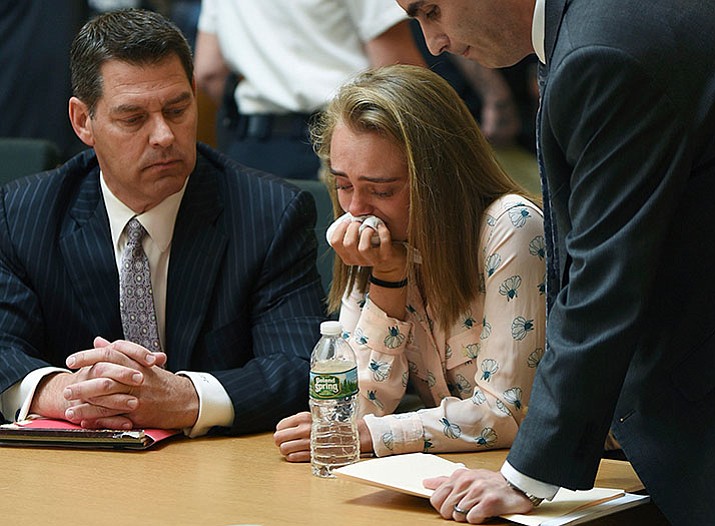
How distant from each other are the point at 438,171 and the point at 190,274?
626 millimetres

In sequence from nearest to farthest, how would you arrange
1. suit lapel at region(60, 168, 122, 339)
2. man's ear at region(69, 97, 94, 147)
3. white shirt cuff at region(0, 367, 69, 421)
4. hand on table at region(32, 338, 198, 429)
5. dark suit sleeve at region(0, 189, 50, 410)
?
hand on table at region(32, 338, 198, 429)
white shirt cuff at region(0, 367, 69, 421)
dark suit sleeve at region(0, 189, 50, 410)
suit lapel at region(60, 168, 122, 339)
man's ear at region(69, 97, 94, 147)

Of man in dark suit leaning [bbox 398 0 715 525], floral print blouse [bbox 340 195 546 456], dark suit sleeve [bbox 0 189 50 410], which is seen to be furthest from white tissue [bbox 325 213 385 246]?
dark suit sleeve [bbox 0 189 50 410]

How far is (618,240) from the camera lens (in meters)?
1.54

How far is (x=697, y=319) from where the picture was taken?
5.38 ft

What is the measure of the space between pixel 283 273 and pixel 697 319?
1041mm

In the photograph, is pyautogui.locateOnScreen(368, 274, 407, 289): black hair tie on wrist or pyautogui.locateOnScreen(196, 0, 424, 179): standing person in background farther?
pyautogui.locateOnScreen(196, 0, 424, 179): standing person in background

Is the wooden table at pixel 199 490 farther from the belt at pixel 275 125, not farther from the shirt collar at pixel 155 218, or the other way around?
the belt at pixel 275 125

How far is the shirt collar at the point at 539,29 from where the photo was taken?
5.38 feet

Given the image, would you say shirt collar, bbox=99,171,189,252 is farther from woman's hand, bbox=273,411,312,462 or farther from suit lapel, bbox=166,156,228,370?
woman's hand, bbox=273,411,312,462

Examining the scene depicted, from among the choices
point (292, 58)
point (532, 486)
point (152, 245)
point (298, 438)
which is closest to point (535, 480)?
point (532, 486)

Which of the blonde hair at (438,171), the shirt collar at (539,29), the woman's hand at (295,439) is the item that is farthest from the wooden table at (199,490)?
the shirt collar at (539,29)

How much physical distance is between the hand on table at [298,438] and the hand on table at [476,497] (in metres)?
0.31

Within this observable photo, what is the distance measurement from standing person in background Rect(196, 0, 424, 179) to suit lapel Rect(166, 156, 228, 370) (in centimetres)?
86

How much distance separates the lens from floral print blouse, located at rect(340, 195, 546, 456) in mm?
2006
